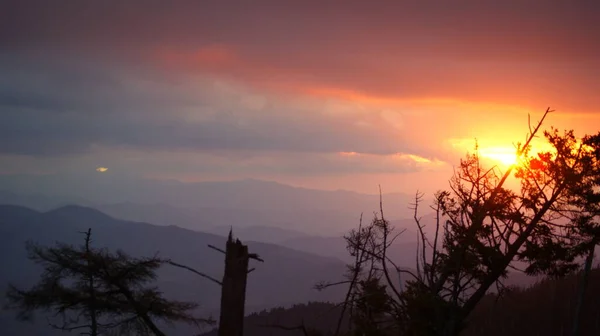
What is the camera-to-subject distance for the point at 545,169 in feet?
47.6

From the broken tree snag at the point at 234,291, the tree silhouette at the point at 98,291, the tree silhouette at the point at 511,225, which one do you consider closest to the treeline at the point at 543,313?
the tree silhouette at the point at 511,225

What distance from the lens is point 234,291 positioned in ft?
34.2

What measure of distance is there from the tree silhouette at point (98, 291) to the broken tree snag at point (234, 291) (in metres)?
6.97

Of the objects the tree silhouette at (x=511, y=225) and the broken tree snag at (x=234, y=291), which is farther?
the tree silhouette at (x=511, y=225)

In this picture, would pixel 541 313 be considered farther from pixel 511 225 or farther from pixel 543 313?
pixel 511 225

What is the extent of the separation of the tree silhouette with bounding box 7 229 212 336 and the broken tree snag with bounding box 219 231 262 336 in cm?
697

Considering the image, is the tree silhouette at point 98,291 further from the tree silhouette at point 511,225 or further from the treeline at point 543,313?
the treeline at point 543,313

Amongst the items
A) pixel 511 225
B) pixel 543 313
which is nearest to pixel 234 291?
pixel 511 225

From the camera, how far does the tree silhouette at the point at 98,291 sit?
16875mm

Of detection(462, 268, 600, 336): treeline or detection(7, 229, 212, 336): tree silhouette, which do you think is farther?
detection(462, 268, 600, 336): treeline

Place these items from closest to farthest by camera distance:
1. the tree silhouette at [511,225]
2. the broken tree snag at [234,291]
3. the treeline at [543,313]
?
the broken tree snag at [234,291]
the tree silhouette at [511,225]
the treeline at [543,313]

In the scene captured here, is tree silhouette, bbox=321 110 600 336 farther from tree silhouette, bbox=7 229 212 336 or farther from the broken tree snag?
tree silhouette, bbox=7 229 212 336

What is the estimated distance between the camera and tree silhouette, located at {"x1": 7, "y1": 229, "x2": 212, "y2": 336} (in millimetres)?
16875

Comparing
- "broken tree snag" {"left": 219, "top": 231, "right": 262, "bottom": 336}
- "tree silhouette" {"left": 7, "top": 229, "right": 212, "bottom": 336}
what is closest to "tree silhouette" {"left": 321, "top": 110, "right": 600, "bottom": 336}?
"broken tree snag" {"left": 219, "top": 231, "right": 262, "bottom": 336}
